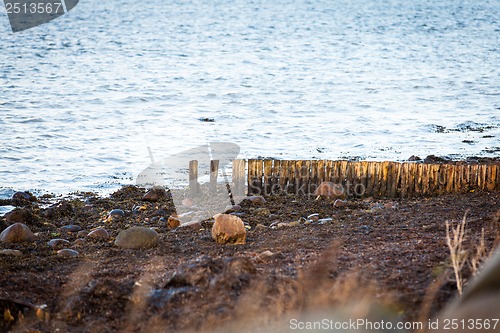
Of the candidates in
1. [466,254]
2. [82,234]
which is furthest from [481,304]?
[82,234]

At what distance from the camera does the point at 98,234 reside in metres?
8.12

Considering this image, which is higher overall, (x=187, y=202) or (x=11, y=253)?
(x=11, y=253)

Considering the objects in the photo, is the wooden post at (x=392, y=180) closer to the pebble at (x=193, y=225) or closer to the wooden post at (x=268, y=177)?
the wooden post at (x=268, y=177)

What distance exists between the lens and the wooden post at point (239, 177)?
10116mm

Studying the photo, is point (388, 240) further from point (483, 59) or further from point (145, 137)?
point (483, 59)

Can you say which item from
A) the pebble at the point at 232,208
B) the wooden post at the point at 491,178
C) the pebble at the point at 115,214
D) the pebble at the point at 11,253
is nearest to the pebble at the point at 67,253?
the pebble at the point at 11,253

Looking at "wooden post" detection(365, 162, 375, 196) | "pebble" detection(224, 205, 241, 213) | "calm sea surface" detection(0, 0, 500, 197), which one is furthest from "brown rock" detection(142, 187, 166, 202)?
"wooden post" detection(365, 162, 375, 196)

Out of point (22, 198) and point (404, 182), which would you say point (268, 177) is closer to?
point (404, 182)

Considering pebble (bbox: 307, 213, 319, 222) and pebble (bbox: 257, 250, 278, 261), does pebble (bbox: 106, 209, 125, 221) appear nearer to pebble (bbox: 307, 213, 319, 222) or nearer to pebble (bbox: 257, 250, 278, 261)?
pebble (bbox: 307, 213, 319, 222)

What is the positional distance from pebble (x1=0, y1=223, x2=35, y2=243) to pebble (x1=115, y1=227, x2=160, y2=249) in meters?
1.31

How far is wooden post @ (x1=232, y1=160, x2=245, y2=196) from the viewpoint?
33.2 ft

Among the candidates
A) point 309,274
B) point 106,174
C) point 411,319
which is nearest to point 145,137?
point 106,174

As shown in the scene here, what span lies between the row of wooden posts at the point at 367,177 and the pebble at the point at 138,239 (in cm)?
291

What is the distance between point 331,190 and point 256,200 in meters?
1.08
